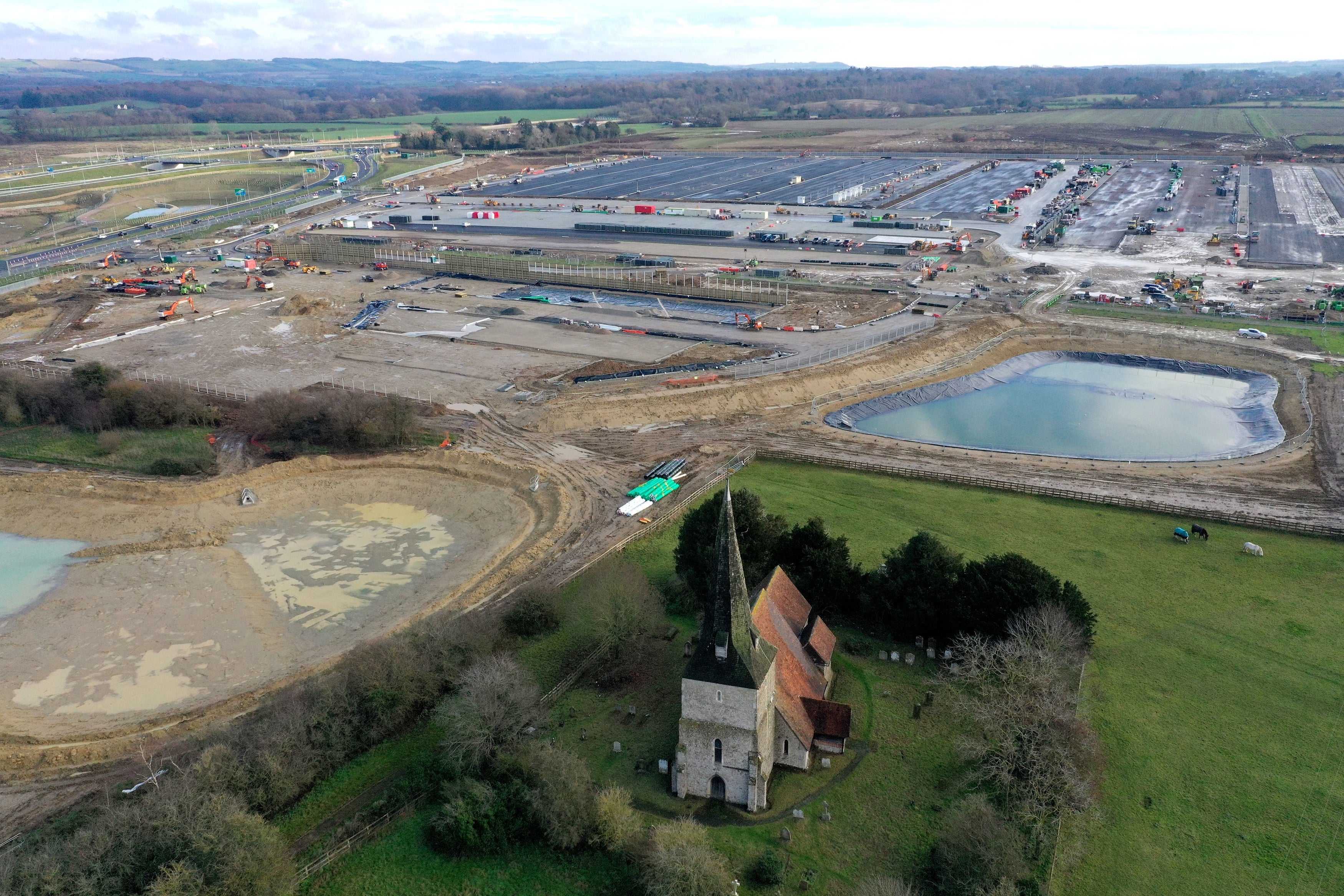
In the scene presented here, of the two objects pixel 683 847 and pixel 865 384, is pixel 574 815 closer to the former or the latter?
pixel 683 847

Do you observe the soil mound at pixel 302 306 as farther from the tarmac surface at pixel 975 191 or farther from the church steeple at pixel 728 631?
the tarmac surface at pixel 975 191

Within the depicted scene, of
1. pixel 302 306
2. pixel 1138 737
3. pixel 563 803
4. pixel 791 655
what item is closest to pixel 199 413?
pixel 302 306

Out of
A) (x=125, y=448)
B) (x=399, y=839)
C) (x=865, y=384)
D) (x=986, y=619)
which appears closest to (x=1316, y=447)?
(x=865, y=384)

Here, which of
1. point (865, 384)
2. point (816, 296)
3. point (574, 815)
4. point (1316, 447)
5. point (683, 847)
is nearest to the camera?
point (683, 847)

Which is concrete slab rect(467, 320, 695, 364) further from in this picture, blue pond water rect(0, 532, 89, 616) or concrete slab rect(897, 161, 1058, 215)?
concrete slab rect(897, 161, 1058, 215)

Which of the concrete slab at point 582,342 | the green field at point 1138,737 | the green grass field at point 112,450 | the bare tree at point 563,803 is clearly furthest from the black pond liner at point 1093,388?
the green grass field at point 112,450

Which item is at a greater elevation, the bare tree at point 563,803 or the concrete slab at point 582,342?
the concrete slab at point 582,342

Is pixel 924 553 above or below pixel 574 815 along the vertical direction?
above
